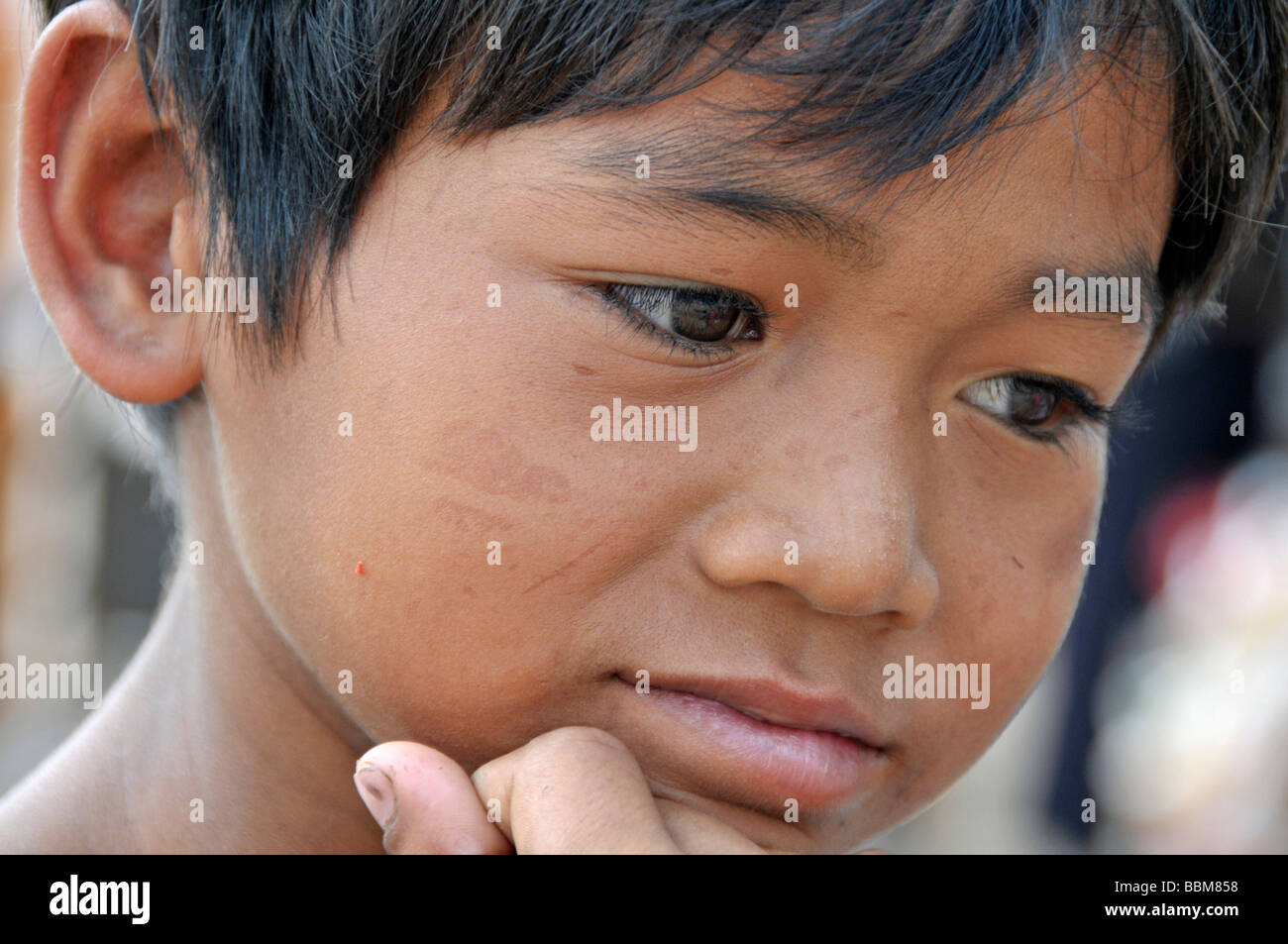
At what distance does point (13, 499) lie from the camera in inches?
187

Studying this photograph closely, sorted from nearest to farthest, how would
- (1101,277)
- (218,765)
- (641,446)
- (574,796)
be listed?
(574,796)
(641,446)
(1101,277)
(218,765)

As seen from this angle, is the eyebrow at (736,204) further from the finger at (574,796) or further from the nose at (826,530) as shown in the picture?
the finger at (574,796)

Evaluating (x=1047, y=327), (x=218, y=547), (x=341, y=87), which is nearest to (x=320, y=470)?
(x=218, y=547)

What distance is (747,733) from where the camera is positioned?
4.04 feet

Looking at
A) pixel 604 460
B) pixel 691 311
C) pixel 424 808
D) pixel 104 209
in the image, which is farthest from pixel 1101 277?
pixel 104 209

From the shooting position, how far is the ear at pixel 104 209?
1378 millimetres

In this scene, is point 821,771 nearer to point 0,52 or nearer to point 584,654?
point 584,654

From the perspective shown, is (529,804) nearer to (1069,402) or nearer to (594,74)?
(594,74)

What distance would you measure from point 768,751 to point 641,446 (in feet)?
1.08

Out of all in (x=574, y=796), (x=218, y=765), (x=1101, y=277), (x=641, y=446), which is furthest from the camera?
(x=218, y=765)

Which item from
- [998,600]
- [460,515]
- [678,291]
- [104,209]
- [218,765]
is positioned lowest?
[218,765]

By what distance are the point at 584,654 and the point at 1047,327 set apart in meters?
0.59

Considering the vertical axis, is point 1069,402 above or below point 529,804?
above
